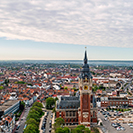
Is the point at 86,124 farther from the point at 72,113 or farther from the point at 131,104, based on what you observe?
the point at 131,104

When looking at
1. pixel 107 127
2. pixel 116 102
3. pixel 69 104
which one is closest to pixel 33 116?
pixel 69 104

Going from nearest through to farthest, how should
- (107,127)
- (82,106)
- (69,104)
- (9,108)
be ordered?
(82,106) < (107,127) < (69,104) < (9,108)

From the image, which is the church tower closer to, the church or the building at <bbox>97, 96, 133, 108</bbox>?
the church

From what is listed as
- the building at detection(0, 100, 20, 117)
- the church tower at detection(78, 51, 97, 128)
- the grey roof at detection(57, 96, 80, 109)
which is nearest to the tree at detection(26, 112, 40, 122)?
the grey roof at detection(57, 96, 80, 109)

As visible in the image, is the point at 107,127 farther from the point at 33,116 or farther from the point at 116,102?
the point at 116,102

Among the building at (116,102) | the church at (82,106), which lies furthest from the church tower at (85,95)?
the building at (116,102)

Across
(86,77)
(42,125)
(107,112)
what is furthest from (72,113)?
(107,112)

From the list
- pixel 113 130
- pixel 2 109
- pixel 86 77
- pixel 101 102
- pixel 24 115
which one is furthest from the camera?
pixel 101 102

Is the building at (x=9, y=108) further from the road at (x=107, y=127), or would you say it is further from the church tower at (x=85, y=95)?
the road at (x=107, y=127)

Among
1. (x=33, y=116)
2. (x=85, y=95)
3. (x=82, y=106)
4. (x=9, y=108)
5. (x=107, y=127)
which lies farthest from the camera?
(x=9, y=108)
